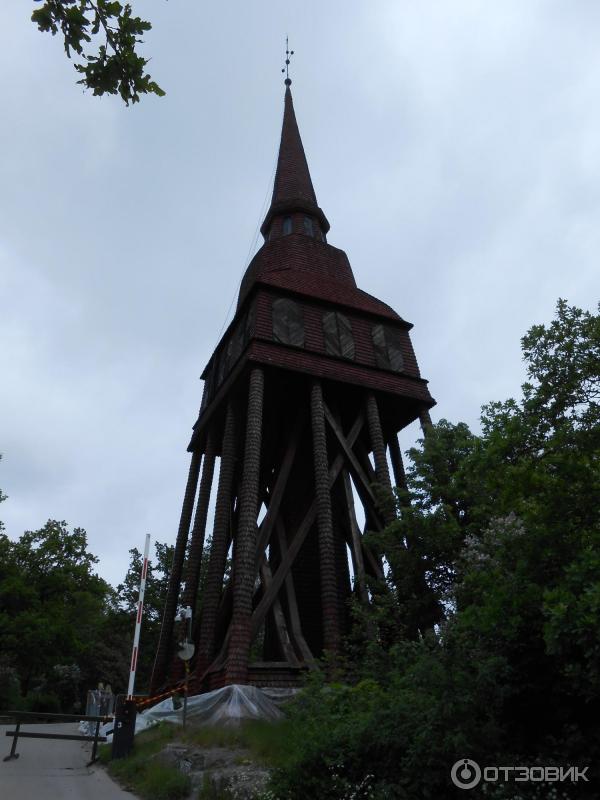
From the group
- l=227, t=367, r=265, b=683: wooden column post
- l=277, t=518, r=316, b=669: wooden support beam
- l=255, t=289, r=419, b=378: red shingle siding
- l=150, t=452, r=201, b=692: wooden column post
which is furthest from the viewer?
l=255, t=289, r=419, b=378: red shingle siding

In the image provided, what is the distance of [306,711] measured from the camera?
A: 29.4 feet

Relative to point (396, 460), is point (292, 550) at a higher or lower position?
lower

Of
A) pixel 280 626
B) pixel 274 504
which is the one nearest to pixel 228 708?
pixel 280 626

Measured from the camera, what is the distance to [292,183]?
90.4ft

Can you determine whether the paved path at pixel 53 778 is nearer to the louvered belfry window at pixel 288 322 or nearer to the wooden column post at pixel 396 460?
the wooden column post at pixel 396 460

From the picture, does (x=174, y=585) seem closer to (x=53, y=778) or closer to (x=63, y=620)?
(x=53, y=778)

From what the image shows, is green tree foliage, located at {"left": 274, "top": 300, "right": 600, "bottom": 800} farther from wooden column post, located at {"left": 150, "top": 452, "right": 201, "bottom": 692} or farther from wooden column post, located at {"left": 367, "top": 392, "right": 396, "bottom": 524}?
wooden column post, located at {"left": 150, "top": 452, "right": 201, "bottom": 692}

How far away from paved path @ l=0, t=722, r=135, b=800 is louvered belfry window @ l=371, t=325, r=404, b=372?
43.1 feet

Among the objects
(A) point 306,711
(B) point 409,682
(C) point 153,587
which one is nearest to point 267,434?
(A) point 306,711

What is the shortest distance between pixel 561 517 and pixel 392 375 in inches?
521

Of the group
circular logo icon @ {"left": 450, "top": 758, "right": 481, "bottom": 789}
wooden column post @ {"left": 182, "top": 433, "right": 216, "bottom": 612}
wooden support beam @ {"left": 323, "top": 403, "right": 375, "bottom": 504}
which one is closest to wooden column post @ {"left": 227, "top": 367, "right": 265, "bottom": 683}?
wooden support beam @ {"left": 323, "top": 403, "right": 375, "bottom": 504}

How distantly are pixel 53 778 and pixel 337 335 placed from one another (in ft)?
44.5

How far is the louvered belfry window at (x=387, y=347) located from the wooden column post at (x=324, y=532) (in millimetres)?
2867

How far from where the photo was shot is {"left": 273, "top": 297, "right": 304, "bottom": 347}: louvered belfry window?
725 inches
